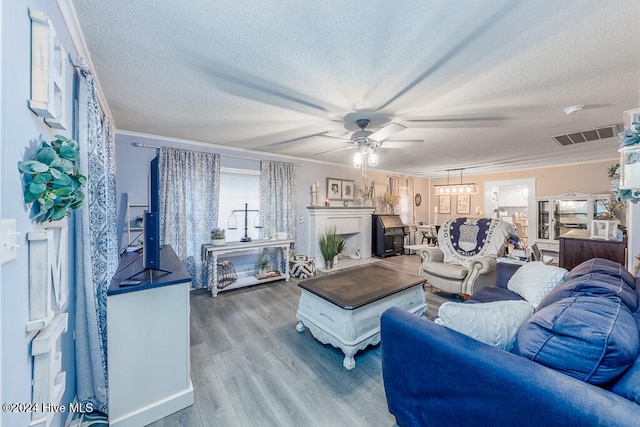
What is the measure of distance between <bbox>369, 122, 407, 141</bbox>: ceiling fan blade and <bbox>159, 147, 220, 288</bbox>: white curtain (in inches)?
103

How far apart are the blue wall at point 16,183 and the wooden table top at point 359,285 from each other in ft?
5.51

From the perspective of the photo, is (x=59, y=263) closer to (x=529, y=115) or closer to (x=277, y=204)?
(x=277, y=204)

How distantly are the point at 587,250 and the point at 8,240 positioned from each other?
5129 millimetres

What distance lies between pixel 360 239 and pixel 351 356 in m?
4.14

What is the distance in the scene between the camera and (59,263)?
3.63 ft

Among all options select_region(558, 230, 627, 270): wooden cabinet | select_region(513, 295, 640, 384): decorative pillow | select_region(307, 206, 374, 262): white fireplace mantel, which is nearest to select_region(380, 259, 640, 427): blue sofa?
select_region(513, 295, 640, 384): decorative pillow

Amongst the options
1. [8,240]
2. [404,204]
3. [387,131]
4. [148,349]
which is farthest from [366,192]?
[8,240]

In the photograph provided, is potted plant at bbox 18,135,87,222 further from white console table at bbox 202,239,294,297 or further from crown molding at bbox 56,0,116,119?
white console table at bbox 202,239,294,297

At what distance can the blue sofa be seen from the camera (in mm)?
807

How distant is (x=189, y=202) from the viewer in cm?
382

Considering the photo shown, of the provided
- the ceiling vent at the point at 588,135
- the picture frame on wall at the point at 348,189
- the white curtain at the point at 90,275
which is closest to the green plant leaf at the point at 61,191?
the white curtain at the point at 90,275

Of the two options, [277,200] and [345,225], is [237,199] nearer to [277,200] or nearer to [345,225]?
[277,200]

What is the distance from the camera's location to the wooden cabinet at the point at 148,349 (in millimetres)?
1427

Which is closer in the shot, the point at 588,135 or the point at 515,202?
the point at 588,135
